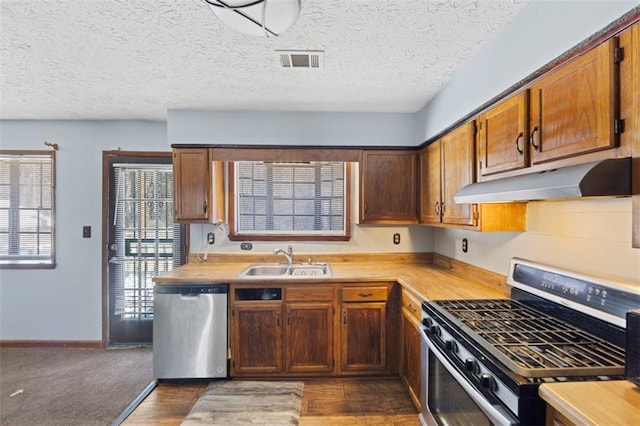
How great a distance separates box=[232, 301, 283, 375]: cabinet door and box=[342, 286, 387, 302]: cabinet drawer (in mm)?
602

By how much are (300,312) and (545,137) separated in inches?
80.4

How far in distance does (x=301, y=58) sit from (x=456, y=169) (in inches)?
51.5

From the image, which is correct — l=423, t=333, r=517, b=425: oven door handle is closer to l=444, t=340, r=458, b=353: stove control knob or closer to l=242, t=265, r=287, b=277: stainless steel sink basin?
l=444, t=340, r=458, b=353: stove control knob

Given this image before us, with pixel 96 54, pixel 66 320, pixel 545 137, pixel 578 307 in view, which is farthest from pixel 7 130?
pixel 578 307

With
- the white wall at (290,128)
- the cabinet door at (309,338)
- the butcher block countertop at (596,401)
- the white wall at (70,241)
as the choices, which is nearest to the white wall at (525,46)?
the white wall at (290,128)

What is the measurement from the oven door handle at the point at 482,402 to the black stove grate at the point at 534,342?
0.50 ft

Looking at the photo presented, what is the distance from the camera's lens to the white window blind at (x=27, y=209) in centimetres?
337

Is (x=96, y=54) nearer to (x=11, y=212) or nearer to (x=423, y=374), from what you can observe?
(x=11, y=212)

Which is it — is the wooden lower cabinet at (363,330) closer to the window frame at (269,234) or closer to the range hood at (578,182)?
the window frame at (269,234)

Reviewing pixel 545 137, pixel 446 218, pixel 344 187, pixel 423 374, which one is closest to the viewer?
pixel 545 137

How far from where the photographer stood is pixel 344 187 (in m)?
3.36

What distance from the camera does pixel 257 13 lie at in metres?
1.27

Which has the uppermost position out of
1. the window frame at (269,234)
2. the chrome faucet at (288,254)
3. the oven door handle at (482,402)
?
the window frame at (269,234)

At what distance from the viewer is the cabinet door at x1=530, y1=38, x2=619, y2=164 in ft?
3.44
